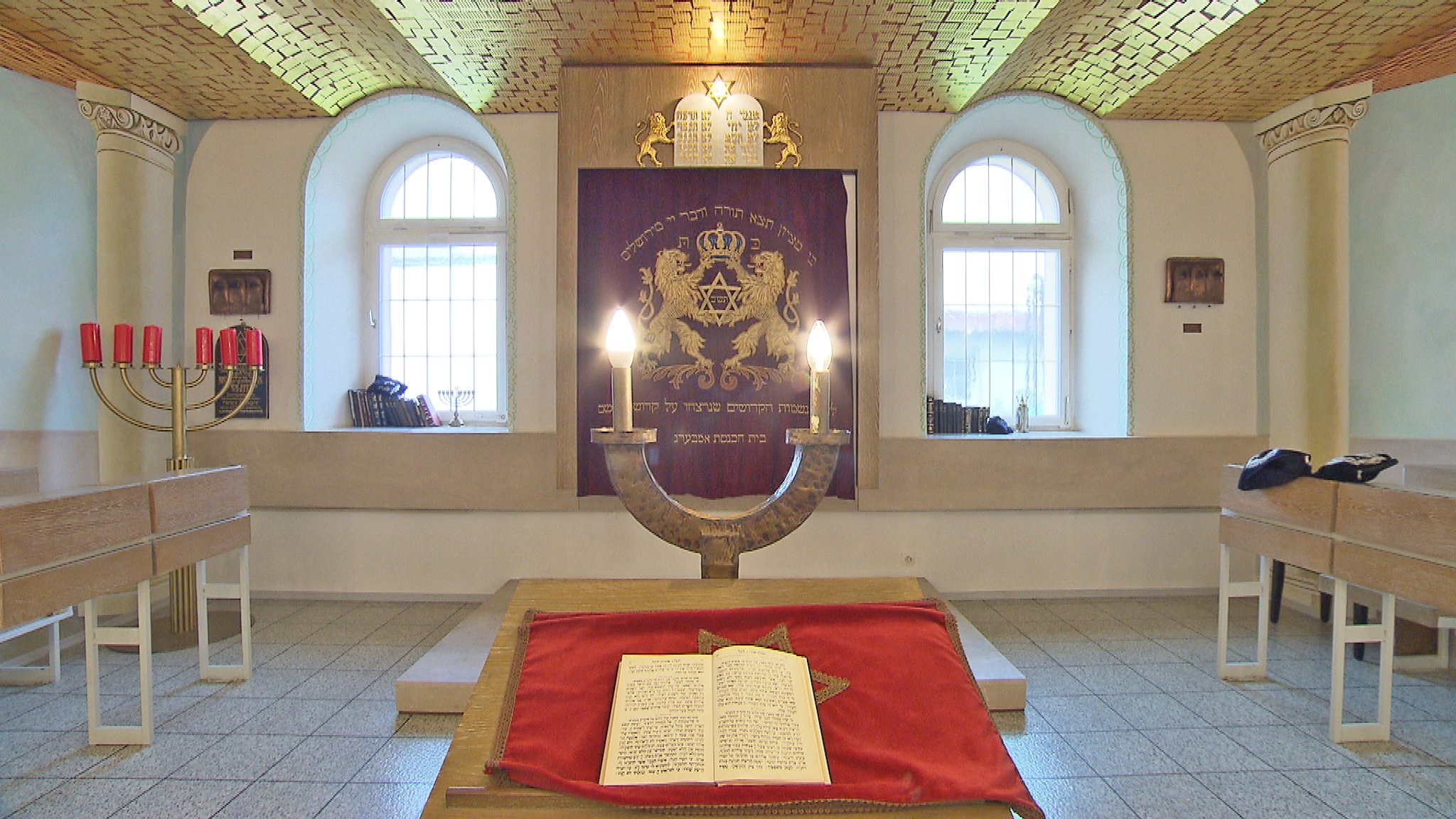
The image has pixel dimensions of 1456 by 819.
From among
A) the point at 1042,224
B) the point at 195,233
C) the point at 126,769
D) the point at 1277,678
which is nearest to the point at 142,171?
the point at 195,233

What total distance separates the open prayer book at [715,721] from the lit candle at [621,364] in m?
0.37

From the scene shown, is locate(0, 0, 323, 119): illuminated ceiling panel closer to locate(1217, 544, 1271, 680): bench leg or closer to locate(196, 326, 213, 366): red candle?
locate(196, 326, 213, 366): red candle

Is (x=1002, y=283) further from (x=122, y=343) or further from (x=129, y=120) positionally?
(x=129, y=120)

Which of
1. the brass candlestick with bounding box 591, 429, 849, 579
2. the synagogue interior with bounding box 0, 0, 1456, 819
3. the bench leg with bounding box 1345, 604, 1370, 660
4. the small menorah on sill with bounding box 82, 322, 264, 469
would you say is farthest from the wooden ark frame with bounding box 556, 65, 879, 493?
the brass candlestick with bounding box 591, 429, 849, 579

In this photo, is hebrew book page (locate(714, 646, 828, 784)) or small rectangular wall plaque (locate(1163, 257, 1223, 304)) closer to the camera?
hebrew book page (locate(714, 646, 828, 784))

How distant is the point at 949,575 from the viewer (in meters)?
4.12

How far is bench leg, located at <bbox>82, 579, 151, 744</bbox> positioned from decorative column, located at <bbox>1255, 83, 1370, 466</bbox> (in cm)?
512

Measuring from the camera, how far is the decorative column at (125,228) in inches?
145

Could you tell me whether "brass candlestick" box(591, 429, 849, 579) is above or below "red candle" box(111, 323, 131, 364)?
below

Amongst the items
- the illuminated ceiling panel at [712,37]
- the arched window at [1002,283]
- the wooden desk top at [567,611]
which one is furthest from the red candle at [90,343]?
the arched window at [1002,283]

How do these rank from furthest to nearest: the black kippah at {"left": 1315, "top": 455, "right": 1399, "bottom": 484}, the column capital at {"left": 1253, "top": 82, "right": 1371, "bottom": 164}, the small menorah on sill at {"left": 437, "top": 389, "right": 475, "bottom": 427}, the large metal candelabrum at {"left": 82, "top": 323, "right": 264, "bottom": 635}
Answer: the small menorah on sill at {"left": 437, "top": 389, "right": 475, "bottom": 427}, the column capital at {"left": 1253, "top": 82, "right": 1371, "bottom": 164}, the large metal candelabrum at {"left": 82, "top": 323, "right": 264, "bottom": 635}, the black kippah at {"left": 1315, "top": 455, "right": 1399, "bottom": 484}

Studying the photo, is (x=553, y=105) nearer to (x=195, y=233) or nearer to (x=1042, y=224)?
(x=195, y=233)

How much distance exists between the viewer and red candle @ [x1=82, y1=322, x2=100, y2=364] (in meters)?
3.18

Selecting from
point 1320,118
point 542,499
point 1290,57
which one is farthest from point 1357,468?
point 542,499
